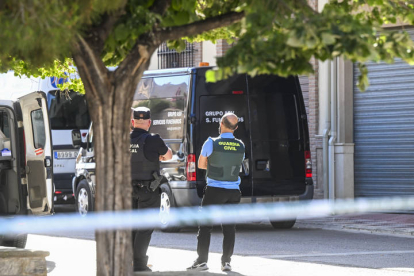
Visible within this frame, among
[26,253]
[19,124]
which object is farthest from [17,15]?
[19,124]

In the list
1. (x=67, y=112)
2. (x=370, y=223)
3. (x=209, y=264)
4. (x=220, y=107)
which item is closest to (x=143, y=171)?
(x=209, y=264)

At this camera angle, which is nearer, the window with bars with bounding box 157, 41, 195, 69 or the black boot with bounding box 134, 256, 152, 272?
the black boot with bounding box 134, 256, 152, 272

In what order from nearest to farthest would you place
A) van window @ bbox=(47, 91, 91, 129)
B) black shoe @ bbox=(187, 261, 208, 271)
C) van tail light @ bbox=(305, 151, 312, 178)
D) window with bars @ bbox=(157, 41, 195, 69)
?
black shoe @ bbox=(187, 261, 208, 271), van tail light @ bbox=(305, 151, 312, 178), van window @ bbox=(47, 91, 91, 129), window with bars @ bbox=(157, 41, 195, 69)

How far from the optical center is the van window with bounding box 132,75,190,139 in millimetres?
13344

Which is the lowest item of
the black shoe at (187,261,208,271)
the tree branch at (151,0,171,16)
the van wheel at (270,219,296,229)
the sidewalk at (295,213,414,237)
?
the sidewalk at (295,213,414,237)

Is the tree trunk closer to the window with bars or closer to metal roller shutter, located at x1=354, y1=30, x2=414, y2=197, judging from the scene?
metal roller shutter, located at x1=354, y1=30, x2=414, y2=197

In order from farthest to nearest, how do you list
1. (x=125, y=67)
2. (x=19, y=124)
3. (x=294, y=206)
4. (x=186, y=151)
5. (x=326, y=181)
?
(x=326, y=181) < (x=294, y=206) < (x=186, y=151) < (x=19, y=124) < (x=125, y=67)

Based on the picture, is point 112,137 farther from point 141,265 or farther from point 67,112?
point 67,112

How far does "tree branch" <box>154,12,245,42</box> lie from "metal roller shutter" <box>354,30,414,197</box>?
11.9m

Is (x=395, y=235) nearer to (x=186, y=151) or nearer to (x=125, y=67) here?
(x=186, y=151)

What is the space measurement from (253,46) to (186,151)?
8.51 meters

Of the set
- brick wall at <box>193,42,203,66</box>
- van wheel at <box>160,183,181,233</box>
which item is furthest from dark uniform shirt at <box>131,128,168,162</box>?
brick wall at <box>193,42,203,66</box>

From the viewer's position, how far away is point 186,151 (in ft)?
43.0

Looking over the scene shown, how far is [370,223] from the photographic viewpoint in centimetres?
1462
